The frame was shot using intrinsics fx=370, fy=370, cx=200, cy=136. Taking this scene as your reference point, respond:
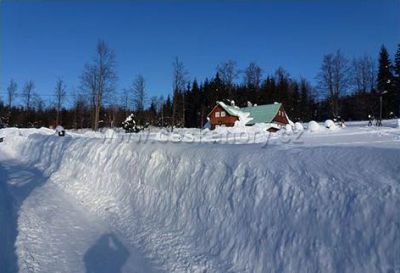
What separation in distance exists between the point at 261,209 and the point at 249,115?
60290 millimetres

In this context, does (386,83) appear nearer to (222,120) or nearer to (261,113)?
(261,113)

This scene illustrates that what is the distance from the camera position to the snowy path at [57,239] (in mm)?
6309

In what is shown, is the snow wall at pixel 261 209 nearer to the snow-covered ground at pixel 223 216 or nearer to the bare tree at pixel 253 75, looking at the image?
the snow-covered ground at pixel 223 216

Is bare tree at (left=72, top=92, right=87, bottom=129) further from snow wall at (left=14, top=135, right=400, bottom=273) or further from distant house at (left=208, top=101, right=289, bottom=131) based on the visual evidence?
snow wall at (left=14, top=135, right=400, bottom=273)

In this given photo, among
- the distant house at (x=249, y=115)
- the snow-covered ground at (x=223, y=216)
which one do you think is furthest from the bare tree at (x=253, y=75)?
the snow-covered ground at (x=223, y=216)

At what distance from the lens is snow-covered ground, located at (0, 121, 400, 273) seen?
5.03 metres

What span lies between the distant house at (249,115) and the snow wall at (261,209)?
177 feet

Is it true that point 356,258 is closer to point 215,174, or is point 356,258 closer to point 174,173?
point 215,174

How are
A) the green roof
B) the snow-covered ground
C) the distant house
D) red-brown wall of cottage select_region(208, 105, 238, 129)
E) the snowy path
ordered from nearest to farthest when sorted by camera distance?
the snow-covered ground < the snowy path < the green roof < the distant house < red-brown wall of cottage select_region(208, 105, 238, 129)

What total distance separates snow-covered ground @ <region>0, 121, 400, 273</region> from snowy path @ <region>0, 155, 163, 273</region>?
0.07 ft

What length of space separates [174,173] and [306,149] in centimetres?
334

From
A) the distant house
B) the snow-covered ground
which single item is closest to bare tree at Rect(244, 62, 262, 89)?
the distant house

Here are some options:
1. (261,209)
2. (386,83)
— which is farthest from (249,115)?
(261,209)

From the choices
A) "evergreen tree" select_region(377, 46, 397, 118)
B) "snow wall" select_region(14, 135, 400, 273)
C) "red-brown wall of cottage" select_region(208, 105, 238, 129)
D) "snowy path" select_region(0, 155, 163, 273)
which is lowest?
"snowy path" select_region(0, 155, 163, 273)
